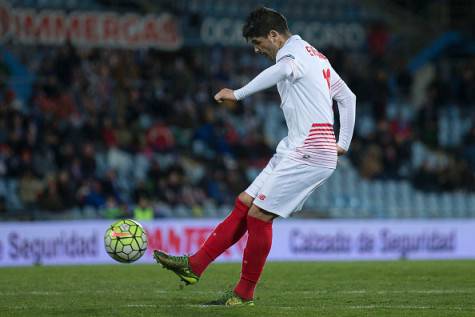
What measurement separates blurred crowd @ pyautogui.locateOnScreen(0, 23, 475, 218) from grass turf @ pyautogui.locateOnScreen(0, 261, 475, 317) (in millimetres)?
6231

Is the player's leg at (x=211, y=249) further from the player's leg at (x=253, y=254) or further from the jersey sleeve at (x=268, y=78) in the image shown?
the jersey sleeve at (x=268, y=78)

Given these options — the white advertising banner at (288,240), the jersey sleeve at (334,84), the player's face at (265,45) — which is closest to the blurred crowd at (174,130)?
the white advertising banner at (288,240)

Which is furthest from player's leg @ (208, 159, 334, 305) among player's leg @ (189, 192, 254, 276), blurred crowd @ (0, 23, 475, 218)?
blurred crowd @ (0, 23, 475, 218)

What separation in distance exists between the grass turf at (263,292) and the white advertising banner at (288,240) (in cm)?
434

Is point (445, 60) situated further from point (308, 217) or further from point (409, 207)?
point (308, 217)

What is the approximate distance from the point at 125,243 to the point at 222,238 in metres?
1.10

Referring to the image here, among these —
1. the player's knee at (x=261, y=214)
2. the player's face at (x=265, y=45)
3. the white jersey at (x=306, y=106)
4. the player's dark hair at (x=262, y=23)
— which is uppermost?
the player's dark hair at (x=262, y=23)

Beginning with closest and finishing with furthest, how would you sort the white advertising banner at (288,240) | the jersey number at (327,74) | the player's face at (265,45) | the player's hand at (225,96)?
the player's hand at (225,96) < the player's face at (265,45) < the jersey number at (327,74) < the white advertising banner at (288,240)

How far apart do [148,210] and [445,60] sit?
39.1 feet

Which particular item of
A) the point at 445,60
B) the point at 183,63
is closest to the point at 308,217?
the point at 183,63

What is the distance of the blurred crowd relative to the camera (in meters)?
19.9

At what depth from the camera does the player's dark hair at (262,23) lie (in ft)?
28.0

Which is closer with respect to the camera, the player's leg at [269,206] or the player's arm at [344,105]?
the player's leg at [269,206]

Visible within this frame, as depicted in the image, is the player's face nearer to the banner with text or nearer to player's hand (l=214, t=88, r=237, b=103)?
player's hand (l=214, t=88, r=237, b=103)
